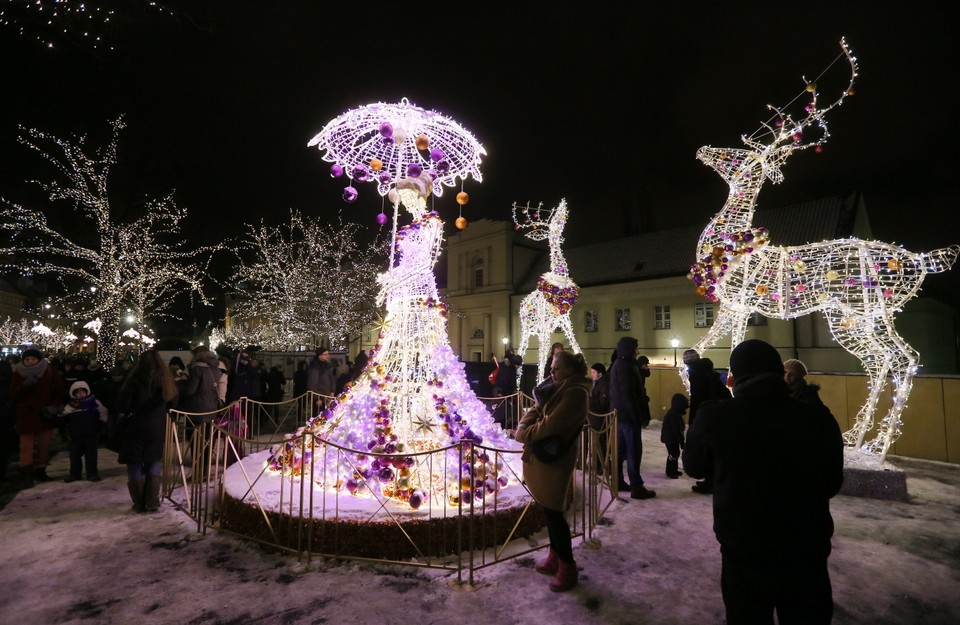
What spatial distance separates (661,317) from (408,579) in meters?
24.0

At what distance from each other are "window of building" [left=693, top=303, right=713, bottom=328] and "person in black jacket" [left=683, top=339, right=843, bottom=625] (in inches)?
921

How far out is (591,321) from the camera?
2884cm

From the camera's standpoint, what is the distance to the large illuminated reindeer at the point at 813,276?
714 cm

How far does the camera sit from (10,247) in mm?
13867

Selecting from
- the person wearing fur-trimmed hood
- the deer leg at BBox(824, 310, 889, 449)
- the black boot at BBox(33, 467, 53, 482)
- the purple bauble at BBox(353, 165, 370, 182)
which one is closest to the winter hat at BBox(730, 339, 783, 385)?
the purple bauble at BBox(353, 165, 370, 182)

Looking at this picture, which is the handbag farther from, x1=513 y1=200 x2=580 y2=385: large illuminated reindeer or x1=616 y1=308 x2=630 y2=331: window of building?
x1=616 y1=308 x2=630 y2=331: window of building

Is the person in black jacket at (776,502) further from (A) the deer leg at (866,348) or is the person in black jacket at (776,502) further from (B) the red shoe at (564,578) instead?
(A) the deer leg at (866,348)

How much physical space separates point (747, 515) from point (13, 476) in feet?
32.9

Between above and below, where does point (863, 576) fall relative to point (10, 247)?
below

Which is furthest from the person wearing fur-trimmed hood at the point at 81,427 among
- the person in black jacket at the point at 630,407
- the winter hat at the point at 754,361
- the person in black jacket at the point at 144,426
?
the winter hat at the point at 754,361

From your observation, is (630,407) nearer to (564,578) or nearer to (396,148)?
(564,578)

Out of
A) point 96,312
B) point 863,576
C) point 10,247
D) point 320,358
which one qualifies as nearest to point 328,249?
point 96,312

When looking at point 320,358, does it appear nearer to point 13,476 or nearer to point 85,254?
point 13,476

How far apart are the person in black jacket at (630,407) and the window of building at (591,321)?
2213 cm
